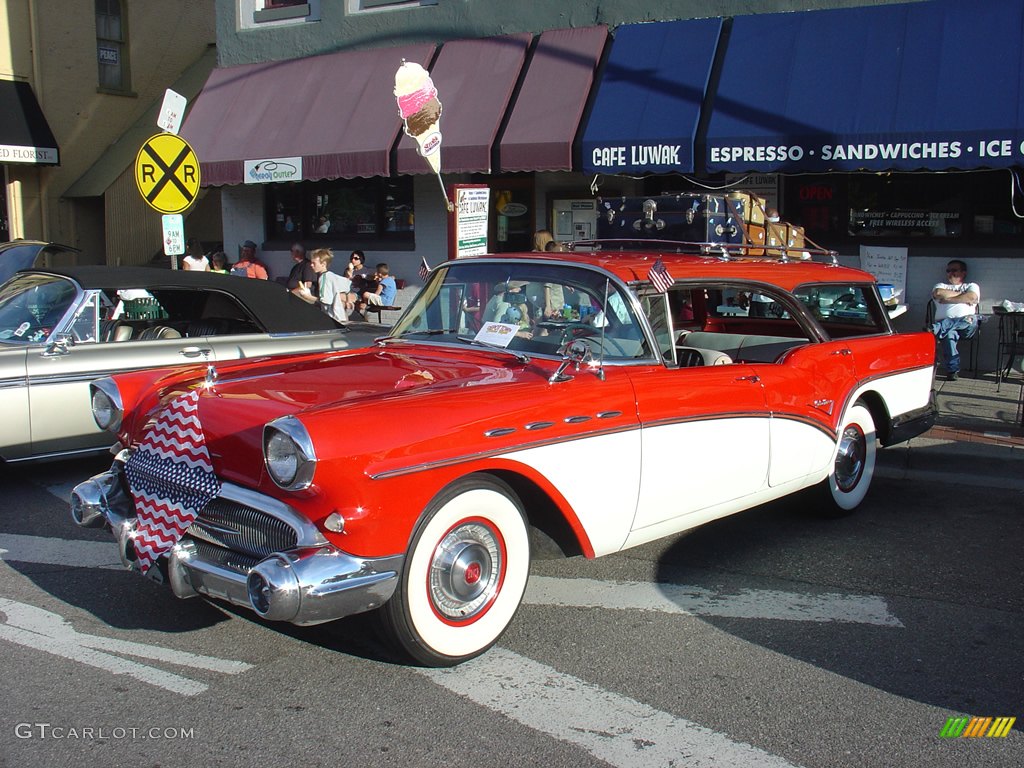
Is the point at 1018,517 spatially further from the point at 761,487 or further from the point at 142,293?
the point at 142,293

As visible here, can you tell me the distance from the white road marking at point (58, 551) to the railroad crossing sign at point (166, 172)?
14.3 feet

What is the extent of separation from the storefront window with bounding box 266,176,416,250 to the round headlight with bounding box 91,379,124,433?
940 centimetres

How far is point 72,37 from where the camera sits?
18859 millimetres

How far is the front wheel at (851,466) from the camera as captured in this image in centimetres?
596

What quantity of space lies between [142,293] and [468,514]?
4.36 m

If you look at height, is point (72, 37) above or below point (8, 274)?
above

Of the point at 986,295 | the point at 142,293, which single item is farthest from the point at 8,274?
the point at 986,295

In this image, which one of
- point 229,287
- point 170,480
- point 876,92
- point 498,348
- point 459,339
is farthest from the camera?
point 876,92

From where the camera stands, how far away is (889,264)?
11.2 meters

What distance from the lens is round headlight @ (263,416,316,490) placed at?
137 inches

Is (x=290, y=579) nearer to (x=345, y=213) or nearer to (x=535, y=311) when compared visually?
(x=535, y=311)

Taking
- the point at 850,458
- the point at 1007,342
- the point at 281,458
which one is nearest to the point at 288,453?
the point at 281,458

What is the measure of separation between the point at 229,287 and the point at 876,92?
6602 mm

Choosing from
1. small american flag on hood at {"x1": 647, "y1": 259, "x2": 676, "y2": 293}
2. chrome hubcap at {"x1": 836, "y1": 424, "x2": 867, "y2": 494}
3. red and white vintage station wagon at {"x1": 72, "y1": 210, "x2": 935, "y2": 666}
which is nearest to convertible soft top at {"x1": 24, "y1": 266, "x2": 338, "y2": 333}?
red and white vintage station wagon at {"x1": 72, "y1": 210, "x2": 935, "y2": 666}
